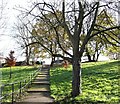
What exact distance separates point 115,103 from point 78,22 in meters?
4.51

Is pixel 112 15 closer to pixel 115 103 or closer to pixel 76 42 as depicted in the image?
pixel 76 42

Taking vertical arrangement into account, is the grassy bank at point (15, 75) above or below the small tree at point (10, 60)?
below

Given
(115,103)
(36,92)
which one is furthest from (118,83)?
(115,103)

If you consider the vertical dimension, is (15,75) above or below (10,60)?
below

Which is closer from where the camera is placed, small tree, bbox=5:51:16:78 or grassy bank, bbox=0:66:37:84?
grassy bank, bbox=0:66:37:84

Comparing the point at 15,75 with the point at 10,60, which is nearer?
the point at 15,75

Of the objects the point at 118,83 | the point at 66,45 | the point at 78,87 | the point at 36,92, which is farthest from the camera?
the point at 66,45

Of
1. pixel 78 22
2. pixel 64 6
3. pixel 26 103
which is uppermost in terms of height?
pixel 64 6

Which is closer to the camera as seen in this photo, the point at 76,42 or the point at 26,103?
the point at 26,103

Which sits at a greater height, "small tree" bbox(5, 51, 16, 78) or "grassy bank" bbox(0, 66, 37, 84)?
"small tree" bbox(5, 51, 16, 78)

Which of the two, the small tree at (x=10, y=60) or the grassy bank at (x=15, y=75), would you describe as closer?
the grassy bank at (x=15, y=75)

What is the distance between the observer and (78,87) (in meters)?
13.5

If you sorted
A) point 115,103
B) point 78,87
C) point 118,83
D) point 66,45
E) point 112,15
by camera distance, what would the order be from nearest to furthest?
point 115,103
point 78,87
point 112,15
point 118,83
point 66,45

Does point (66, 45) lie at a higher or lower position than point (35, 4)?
lower
